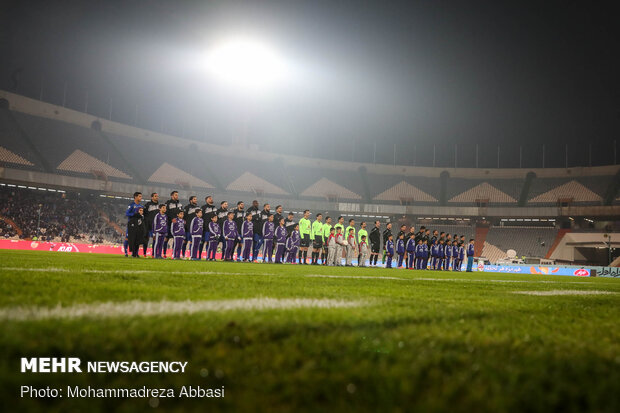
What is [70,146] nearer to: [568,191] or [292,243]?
[292,243]

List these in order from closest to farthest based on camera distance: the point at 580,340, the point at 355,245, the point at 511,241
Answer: the point at 580,340
the point at 355,245
the point at 511,241

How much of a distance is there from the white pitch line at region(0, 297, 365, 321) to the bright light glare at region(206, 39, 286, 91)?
4328 cm

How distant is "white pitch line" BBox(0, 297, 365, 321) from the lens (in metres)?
2.24

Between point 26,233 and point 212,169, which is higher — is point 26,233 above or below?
below

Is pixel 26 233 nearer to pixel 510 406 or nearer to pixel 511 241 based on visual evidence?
pixel 510 406

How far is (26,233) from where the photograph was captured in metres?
30.8

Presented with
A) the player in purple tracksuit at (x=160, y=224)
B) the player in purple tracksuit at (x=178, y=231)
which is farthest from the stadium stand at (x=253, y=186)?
the player in purple tracksuit at (x=160, y=224)

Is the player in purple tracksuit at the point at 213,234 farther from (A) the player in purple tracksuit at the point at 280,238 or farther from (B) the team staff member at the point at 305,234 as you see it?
(B) the team staff member at the point at 305,234

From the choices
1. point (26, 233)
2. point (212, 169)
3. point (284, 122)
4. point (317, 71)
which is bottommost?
point (26, 233)

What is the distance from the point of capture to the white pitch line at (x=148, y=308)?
2.24m

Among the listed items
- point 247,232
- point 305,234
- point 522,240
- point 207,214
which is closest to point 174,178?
point 305,234

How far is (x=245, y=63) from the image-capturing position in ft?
147

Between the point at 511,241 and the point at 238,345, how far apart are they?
158 ft

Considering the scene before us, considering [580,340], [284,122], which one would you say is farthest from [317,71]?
[580,340]
